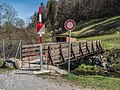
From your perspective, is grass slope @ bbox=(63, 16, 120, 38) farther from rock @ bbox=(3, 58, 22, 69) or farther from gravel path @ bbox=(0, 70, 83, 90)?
gravel path @ bbox=(0, 70, 83, 90)

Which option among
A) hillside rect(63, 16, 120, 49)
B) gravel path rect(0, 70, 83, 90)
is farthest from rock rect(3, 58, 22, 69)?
hillside rect(63, 16, 120, 49)

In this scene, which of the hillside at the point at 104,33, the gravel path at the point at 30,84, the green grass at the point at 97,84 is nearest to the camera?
the gravel path at the point at 30,84

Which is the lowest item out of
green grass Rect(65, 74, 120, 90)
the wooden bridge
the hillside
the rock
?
green grass Rect(65, 74, 120, 90)

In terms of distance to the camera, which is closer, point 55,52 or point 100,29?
point 55,52

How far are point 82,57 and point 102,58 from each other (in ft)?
7.65

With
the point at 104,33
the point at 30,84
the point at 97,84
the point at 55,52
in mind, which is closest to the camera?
the point at 30,84

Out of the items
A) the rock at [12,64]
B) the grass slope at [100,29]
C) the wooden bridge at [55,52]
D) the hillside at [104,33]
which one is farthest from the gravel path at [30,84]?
the grass slope at [100,29]

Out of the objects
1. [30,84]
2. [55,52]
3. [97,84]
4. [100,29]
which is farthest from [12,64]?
[100,29]

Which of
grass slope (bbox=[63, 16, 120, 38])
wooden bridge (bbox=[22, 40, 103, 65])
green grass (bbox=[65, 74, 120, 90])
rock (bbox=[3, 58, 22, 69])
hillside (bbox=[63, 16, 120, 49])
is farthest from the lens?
grass slope (bbox=[63, 16, 120, 38])

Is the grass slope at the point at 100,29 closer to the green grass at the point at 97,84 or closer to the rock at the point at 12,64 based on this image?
the rock at the point at 12,64

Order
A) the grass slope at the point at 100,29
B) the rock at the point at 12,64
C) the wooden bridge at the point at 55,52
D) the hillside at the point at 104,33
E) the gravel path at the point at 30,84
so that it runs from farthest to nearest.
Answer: the grass slope at the point at 100,29 → the hillside at the point at 104,33 → the wooden bridge at the point at 55,52 → the rock at the point at 12,64 → the gravel path at the point at 30,84

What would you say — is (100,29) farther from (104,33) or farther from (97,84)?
(97,84)

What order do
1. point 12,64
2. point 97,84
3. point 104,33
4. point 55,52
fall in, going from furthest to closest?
point 104,33 < point 55,52 < point 12,64 < point 97,84

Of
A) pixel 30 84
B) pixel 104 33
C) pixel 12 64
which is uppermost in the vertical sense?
pixel 104 33
